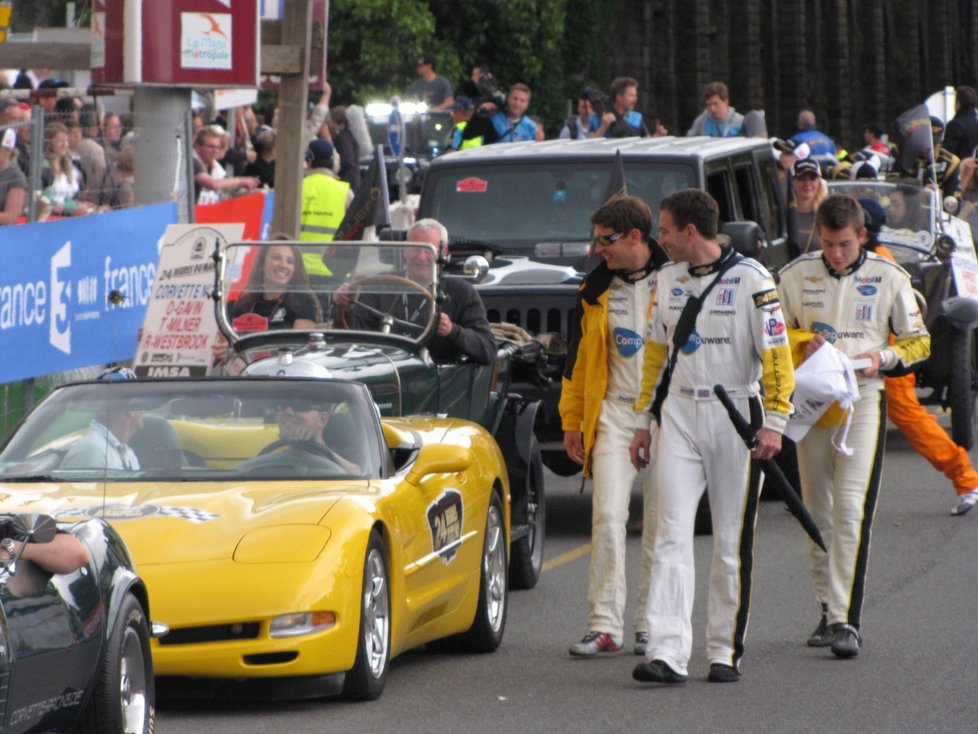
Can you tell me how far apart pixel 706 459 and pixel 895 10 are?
73336 millimetres

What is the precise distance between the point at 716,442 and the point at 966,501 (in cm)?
535

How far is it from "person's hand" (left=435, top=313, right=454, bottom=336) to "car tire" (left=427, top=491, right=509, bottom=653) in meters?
1.47

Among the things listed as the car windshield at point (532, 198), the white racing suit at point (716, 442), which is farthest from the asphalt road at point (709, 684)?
the car windshield at point (532, 198)

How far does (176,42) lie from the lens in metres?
13.6

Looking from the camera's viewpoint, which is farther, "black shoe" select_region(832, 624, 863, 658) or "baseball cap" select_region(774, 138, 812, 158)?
"baseball cap" select_region(774, 138, 812, 158)

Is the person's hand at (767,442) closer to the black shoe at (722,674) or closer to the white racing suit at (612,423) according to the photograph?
the black shoe at (722,674)

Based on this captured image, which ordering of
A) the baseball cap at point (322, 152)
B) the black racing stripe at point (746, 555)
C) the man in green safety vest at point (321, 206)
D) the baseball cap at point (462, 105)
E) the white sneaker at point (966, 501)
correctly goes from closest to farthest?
the black racing stripe at point (746, 555), the white sneaker at point (966, 501), the man in green safety vest at point (321, 206), the baseball cap at point (322, 152), the baseball cap at point (462, 105)

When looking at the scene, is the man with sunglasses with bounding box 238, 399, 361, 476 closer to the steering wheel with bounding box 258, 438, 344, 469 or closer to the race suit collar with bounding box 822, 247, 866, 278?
the steering wheel with bounding box 258, 438, 344, 469

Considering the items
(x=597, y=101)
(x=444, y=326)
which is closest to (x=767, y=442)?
(x=444, y=326)

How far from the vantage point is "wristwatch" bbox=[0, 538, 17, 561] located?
18.3 ft

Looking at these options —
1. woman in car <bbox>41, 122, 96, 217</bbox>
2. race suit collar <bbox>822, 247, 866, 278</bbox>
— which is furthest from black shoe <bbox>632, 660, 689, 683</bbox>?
woman in car <bbox>41, 122, 96, 217</bbox>

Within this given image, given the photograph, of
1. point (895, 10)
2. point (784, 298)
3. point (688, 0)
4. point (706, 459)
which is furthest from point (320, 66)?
point (895, 10)

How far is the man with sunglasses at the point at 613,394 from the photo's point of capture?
8977mm

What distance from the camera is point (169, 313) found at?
1297cm
